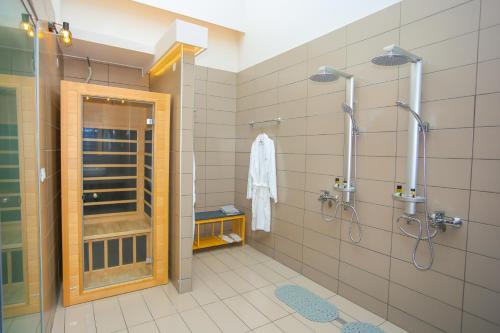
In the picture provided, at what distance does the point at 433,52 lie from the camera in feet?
6.86

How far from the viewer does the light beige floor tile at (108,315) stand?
2.27 meters

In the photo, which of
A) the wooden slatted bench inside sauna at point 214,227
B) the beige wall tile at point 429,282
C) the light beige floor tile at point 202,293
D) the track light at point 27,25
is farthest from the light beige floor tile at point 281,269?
the track light at point 27,25

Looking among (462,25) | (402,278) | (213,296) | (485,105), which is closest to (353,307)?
(402,278)

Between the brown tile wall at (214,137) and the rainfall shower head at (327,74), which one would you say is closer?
the rainfall shower head at (327,74)

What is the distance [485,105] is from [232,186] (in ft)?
11.0

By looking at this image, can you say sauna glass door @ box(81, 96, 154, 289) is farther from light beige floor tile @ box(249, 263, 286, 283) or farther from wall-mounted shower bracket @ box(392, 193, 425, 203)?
wall-mounted shower bracket @ box(392, 193, 425, 203)

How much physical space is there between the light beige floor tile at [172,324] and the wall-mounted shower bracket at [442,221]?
211 cm

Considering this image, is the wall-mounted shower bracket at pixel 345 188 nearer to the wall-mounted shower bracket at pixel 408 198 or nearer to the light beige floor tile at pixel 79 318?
the wall-mounted shower bracket at pixel 408 198

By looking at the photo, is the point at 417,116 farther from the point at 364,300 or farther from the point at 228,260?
the point at 228,260

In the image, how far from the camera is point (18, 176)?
1502 millimetres

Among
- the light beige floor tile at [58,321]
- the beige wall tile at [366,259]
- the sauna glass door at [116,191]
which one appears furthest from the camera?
the sauna glass door at [116,191]

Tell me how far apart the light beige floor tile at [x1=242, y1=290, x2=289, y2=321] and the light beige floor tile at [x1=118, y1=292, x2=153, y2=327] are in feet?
3.14

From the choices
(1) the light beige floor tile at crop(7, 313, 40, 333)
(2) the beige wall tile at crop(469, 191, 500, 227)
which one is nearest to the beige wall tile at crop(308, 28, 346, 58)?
(2) the beige wall tile at crop(469, 191, 500, 227)

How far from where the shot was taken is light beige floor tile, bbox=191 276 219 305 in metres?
2.71
